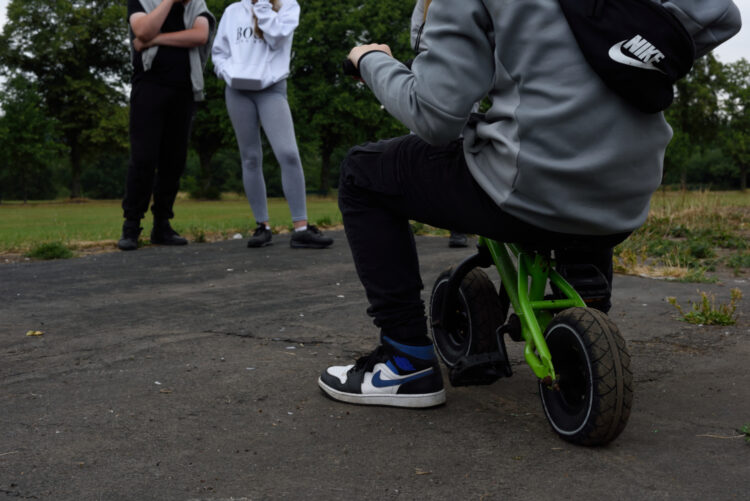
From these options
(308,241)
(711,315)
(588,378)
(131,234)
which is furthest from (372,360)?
(131,234)

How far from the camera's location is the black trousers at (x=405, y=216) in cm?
224

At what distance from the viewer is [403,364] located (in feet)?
8.23

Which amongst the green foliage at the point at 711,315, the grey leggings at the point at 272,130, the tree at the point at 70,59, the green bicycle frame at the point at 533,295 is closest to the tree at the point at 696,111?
the tree at the point at 70,59

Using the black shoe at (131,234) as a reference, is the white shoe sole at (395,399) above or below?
below

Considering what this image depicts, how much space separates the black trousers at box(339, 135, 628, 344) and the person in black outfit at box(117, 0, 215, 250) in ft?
14.8

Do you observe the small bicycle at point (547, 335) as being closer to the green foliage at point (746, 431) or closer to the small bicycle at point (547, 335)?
the small bicycle at point (547, 335)

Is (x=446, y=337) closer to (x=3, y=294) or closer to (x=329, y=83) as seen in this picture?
(x=3, y=294)

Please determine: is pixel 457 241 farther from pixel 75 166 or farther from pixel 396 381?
pixel 75 166

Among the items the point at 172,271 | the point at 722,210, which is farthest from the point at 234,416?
the point at 722,210

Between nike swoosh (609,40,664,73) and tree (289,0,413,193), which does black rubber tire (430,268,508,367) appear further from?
tree (289,0,413,193)

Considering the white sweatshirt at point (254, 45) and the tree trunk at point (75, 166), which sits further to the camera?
the tree trunk at point (75, 166)

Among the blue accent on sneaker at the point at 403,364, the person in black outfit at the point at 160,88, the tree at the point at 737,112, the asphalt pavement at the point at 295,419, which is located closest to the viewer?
the asphalt pavement at the point at 295,419

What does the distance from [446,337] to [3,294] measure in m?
2.96

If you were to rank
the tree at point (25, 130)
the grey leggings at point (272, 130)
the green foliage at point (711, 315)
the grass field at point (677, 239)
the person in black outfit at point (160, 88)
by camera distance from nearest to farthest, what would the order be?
the green foliage at point (711, 315) < the grass field at point (677, 239) < the grey leggings at point (272, 130) < the person in black outfit at point (160, 88) < the tree at point (25, 130)
